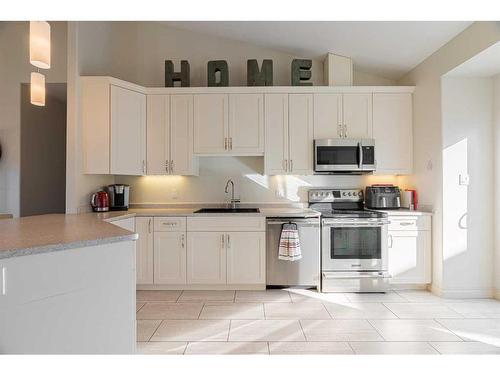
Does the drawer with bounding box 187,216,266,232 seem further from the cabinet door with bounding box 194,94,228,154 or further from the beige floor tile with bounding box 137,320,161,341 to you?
the beige floor tile with bounding box 137,320,161,341

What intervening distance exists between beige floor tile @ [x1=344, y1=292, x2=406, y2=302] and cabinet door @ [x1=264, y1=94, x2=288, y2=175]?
167 cm

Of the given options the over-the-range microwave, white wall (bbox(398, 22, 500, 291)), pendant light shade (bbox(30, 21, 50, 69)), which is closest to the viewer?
pendant light shade (bbox(30, 21, 50, 69))

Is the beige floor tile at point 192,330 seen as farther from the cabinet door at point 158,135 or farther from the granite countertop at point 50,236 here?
the cabinet door at point 158,135

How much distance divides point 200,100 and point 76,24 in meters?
1.44

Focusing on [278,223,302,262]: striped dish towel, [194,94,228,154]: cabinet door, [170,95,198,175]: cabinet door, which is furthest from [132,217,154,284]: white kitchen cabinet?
[278,223,302,262]: striped dish towel

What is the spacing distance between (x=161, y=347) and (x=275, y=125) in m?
2.64

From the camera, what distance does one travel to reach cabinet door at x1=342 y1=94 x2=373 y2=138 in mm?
4102

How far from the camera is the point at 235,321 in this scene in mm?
2963

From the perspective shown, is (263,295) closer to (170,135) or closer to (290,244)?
(290,244)

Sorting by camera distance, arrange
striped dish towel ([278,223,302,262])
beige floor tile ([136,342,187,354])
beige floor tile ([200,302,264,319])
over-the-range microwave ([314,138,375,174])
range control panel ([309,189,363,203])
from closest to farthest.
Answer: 1. beige floor tile ([136,342,187,354])
2. beige floor tile ([200,302,264,319])
3. striped dish towel ([278,223,302,262])
4. over-the-range microwave ([314,138,375,174])
5. range control panel ([309,189,363,203])

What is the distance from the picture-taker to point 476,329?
2.79 m
